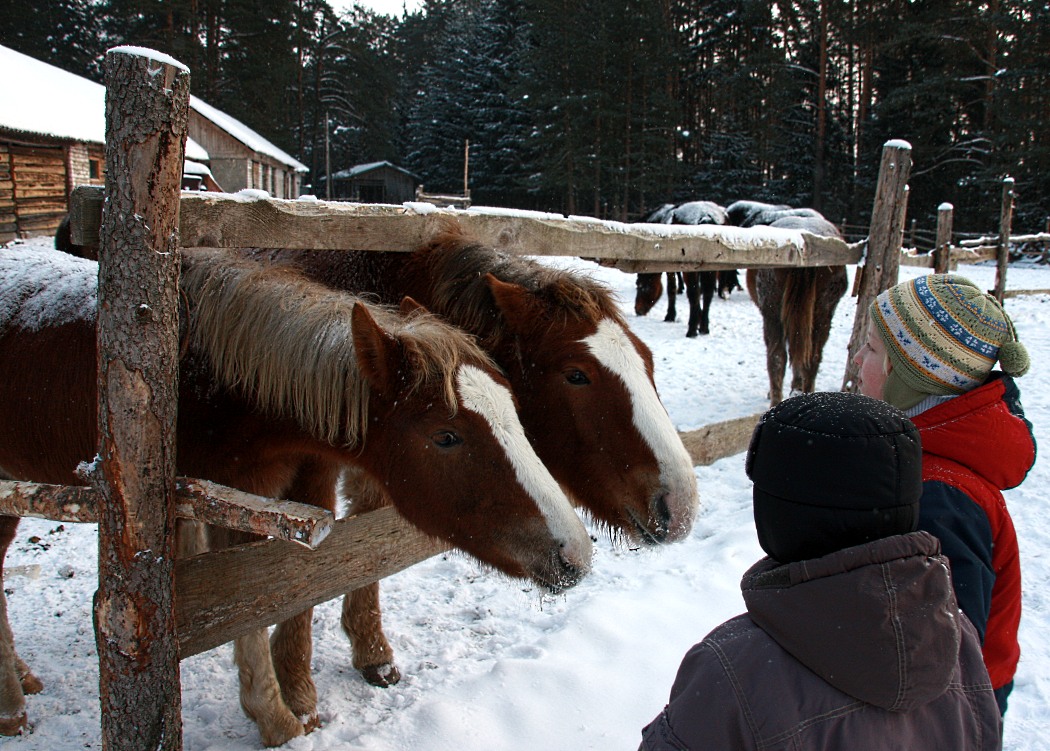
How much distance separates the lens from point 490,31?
130 feet

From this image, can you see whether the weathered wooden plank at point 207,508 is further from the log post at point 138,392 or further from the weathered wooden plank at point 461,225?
the weathered wooden plank at point 461,225

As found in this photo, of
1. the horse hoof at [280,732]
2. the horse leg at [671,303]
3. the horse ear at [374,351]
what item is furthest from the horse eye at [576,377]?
the horse leg at [671,303]

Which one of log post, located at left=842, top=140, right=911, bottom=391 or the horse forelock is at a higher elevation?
log post, located at left=842, top=140, right=911, bottom=391

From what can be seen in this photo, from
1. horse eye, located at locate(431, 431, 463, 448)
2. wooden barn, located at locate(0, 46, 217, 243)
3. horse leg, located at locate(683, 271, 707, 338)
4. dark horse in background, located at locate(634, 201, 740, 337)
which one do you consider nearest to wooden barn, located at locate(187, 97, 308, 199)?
wooden barn, located at locate(0, 46, 217, 243)

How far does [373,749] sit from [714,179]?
33894mm

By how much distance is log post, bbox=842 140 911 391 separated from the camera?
5.56m

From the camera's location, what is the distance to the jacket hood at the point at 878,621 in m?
0.98

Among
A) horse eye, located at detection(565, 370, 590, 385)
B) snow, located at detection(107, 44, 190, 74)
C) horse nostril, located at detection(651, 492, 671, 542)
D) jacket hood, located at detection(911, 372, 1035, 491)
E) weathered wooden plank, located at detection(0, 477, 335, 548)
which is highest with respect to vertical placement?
snow, located at detection(107, 44, 190, 74)

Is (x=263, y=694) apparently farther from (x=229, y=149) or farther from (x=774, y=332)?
(x=229, y=149)

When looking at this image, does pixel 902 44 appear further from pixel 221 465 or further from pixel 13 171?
pixel 221 465

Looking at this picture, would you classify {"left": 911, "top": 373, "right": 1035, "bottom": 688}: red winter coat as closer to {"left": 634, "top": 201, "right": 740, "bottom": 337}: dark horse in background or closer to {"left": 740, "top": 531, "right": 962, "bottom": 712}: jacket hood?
{"left": 740, "top": 531, "right": 962, "bottom": 712}: jacket hood

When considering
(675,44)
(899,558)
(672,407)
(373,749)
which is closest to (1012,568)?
(899,558)

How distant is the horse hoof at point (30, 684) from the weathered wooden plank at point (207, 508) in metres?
1.58

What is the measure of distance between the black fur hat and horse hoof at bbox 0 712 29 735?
3.24m
